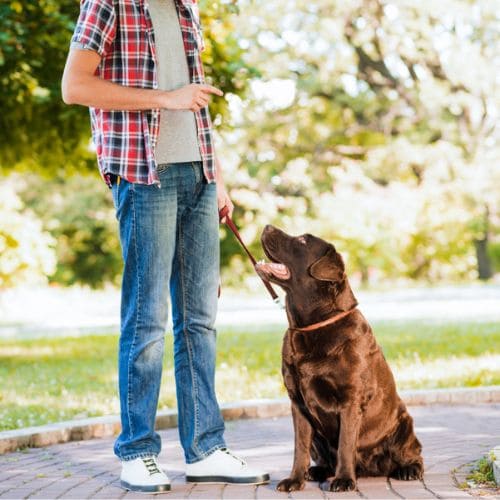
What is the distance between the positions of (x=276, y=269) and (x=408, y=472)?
3.75 feet

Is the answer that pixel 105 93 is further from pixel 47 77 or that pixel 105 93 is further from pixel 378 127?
pixel 378 127

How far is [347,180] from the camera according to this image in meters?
29.0

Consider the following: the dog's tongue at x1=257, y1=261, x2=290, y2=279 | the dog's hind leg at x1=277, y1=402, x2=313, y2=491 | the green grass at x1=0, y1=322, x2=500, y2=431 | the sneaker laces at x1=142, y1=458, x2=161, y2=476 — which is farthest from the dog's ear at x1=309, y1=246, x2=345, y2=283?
the green grass at x1=0, y1=322, x2=500, y2=431

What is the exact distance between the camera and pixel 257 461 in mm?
5270

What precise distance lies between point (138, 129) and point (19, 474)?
6.63ft

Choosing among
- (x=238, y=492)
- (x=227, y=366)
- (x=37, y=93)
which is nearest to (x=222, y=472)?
(x=238, y=492)

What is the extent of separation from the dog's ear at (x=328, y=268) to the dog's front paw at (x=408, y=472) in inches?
37.9

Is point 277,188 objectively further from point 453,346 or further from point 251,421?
point 251,421

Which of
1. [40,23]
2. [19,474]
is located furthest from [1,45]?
[19,474]

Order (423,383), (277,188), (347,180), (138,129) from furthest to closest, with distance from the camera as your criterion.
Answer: (277,188) → (347,180) → (423,383) → (138,129)

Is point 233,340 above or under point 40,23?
under

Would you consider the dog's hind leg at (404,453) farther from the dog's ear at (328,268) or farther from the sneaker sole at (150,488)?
the sneaker sole at (150,488)

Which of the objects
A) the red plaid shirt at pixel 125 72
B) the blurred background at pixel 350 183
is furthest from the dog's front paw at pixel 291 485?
the blurred background at pixel 350 183

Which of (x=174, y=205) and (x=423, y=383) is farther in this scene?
(x=423, y=383)
